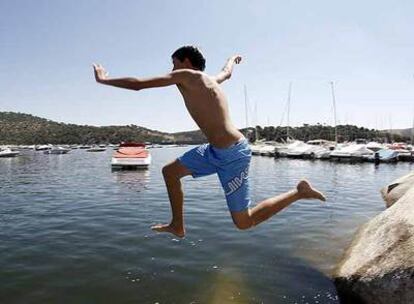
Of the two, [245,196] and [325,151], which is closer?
[245,196]

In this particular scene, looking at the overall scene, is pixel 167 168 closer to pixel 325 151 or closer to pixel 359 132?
pixel 325 151

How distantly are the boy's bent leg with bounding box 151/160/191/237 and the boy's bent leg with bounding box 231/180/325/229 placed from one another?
0.77m

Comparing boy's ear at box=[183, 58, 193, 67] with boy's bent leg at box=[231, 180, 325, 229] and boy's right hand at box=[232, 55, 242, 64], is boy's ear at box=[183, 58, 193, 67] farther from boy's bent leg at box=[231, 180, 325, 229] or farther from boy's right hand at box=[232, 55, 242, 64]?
boy's bent leg at box=[231, 180, 325, 229]

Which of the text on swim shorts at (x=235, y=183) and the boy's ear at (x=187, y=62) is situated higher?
the boy's ear at (x=187, y=62)

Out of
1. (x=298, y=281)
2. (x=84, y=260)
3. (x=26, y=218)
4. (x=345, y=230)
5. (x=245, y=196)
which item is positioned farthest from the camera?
(x=26, y=218)

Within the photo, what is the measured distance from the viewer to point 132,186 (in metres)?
25.9

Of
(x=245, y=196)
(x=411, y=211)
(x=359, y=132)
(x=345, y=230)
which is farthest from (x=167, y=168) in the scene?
(x=359, y=132)

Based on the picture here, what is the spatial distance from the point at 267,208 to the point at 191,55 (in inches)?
92.1

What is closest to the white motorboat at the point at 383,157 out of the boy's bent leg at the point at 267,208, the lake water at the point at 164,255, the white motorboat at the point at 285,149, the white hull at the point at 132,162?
the white motorboat at the point at 285,149

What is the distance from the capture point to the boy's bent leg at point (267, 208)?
18.1 ft

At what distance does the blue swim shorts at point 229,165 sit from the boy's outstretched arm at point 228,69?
0.94m

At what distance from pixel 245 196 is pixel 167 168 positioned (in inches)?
42.9

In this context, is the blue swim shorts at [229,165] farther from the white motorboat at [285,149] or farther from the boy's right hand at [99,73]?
the white motorboat at [285,149]

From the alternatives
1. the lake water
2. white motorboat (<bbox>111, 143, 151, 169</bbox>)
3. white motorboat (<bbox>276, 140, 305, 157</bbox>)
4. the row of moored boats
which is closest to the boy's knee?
the lake water
